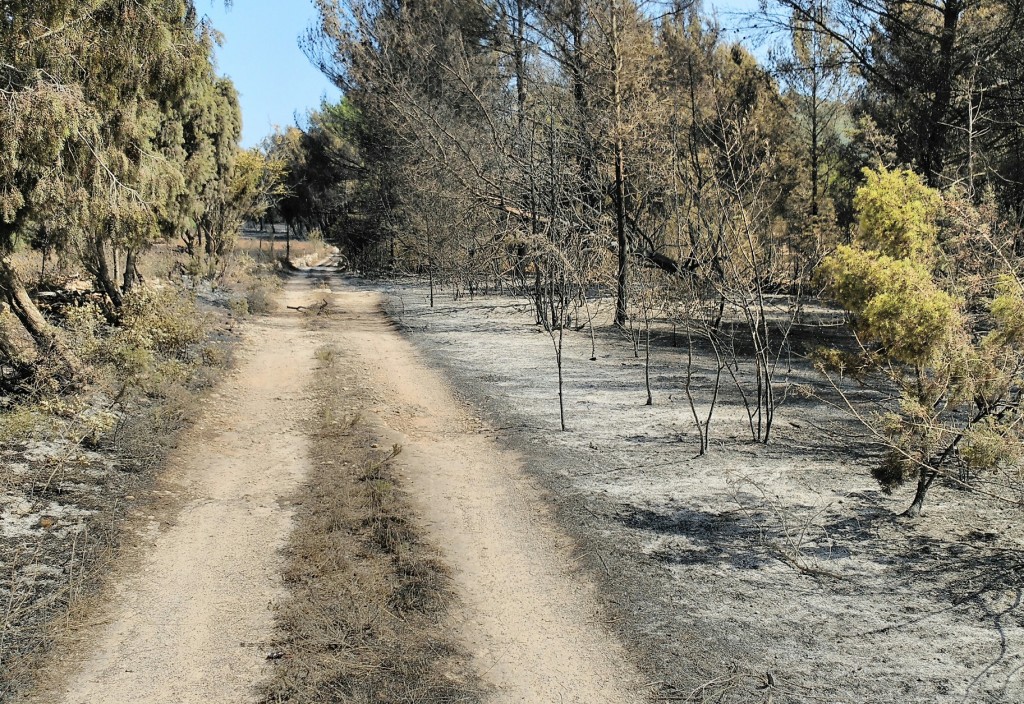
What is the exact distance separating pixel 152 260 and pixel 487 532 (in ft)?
69.2

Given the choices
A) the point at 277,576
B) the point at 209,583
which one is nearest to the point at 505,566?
the point at 277,576

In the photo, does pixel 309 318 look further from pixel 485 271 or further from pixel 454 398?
pixel 454 398

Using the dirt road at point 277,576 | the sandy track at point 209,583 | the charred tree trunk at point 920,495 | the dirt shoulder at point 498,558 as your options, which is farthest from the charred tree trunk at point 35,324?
the charred tree trunk at point 920,495

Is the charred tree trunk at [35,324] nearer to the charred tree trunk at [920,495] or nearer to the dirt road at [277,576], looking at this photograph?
the dirt road at [277,576]

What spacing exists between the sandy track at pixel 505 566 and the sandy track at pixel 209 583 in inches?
52.2

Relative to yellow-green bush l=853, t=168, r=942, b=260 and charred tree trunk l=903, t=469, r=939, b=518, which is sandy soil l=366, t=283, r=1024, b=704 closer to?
charred tree trunk l=903, t=469, r=939, b=518

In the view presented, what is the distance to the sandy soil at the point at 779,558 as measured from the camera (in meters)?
5.01

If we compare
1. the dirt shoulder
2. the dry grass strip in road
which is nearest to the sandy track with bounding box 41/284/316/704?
the dry grass strip in road

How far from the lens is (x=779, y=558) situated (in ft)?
21.7

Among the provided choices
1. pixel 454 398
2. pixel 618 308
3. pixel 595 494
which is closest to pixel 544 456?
pixel 595 494

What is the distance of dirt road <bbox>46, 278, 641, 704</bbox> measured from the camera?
5094 mm

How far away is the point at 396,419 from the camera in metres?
11.3

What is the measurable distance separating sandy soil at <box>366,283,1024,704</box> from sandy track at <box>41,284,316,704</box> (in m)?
2.49

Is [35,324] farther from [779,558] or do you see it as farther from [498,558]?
[779,558]
